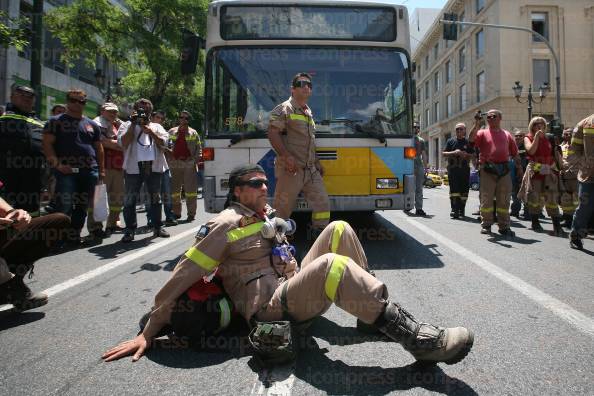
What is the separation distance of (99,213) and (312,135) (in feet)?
10.5

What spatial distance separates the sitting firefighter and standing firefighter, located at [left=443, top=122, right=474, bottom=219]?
6.82 m

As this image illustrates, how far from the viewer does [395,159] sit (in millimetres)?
A: 5773

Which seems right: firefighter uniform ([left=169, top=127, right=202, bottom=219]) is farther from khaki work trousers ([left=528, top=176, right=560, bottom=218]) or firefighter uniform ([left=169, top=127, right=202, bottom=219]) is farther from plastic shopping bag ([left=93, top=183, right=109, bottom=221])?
khaki work trousers ([left=528, top=176, right=560, bottom=218])

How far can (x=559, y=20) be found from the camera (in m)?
34.3

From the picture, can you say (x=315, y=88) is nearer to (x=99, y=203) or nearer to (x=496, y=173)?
(x=496, y=173)

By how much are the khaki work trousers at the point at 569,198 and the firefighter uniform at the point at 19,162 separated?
25.1ft

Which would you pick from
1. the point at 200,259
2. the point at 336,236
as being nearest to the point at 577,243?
the point at 336,236

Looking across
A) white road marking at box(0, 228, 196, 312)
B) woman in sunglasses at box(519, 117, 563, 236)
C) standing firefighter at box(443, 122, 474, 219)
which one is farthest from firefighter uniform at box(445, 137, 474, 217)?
white road marking at box(0, 228, 196, 312)

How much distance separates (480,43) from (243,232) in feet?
135

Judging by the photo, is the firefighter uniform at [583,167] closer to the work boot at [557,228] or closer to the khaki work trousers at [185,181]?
the work boot at [557,228]

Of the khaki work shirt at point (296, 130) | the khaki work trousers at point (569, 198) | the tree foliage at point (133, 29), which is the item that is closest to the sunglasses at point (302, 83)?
the khaki work shirt at point (296, 130)

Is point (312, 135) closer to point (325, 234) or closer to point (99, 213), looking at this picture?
point (325, 234)

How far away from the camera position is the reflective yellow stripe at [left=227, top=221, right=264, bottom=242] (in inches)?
103

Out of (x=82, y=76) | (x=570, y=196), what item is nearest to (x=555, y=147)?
(x=570, y=196)
